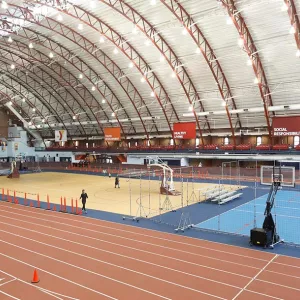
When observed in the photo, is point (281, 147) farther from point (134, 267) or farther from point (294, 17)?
point (134, 267)

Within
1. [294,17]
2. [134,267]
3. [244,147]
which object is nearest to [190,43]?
[294,17]

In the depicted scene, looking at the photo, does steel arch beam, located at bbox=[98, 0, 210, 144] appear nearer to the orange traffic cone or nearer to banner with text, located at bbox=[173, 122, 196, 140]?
banner with text, located at bbox=[173, 122, 196, 140]

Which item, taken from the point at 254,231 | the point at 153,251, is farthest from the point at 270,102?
the point at 153,251

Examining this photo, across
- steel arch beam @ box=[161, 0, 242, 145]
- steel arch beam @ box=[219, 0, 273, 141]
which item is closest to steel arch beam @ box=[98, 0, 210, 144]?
steel arch beam @ box=[161, 0, 242, 145]

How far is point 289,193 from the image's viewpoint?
31516 millimetres

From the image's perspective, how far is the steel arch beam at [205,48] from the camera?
110ft

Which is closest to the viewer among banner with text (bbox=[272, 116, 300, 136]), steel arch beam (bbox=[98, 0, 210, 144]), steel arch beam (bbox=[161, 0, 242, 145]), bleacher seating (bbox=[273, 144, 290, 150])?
steel arch beam (bbox=[161, 0, 242, 145])

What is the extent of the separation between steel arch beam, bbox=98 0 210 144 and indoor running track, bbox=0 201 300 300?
25.5 meters

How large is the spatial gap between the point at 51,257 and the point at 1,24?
37.0m

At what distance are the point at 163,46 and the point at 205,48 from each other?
566cm

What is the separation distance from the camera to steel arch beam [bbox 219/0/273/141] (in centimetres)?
3105

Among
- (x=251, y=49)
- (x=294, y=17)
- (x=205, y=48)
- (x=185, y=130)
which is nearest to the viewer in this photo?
(x=294, y=17)

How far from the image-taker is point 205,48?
38.7 m

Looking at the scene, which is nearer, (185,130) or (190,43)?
(190,43)
